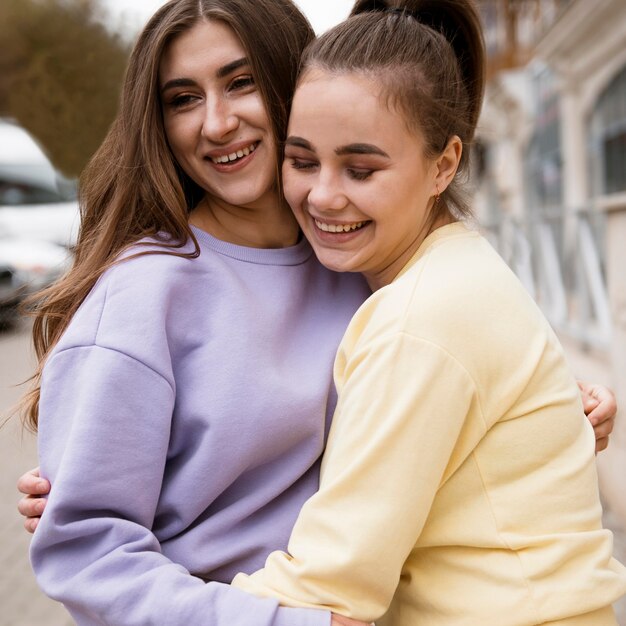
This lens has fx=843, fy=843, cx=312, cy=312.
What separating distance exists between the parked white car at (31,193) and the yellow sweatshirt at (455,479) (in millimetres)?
11451

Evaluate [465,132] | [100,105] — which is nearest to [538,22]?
[100,105]

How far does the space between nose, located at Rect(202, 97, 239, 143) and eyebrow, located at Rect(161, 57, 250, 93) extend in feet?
0.18

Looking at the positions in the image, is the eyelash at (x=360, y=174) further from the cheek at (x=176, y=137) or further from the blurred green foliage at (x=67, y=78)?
the blurred green foliage at (x=67, y=78)

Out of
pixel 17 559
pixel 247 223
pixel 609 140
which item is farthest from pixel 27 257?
pixel 247 223

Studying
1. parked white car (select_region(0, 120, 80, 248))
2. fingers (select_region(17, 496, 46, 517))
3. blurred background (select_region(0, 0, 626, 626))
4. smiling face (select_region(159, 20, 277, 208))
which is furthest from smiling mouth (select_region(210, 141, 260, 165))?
parked white car (select_region(0, 120, 80, 248))

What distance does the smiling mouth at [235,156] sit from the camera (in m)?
1.92

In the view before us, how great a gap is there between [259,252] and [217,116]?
314 millimetres

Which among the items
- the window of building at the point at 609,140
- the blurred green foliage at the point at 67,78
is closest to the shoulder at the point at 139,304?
the window of building at the point at 609,140

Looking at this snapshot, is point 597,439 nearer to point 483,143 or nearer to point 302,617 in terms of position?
point 302,617

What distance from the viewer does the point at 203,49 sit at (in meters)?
1.85

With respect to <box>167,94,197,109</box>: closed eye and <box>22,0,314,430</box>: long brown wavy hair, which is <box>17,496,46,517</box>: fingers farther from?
<box>167,94,197,109</box>: closed eye

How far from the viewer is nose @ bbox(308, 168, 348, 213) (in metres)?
1.69

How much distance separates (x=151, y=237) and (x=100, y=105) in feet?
35.3

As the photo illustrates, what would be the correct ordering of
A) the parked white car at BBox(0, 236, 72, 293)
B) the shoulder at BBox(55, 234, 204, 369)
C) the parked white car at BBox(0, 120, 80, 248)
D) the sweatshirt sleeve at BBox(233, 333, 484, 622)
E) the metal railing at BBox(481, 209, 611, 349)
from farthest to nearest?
the parked white car at BBox(0, 120, 80, 248) < the parked white car at BBox(0, 236, 72, 293) < the metal railing at BBox(481, 209, 611, 349) < the shoulder at BBox(55, 234, 204, 369) < the sweatshirt sleeve at BBox(233, 333, 484, 622)
